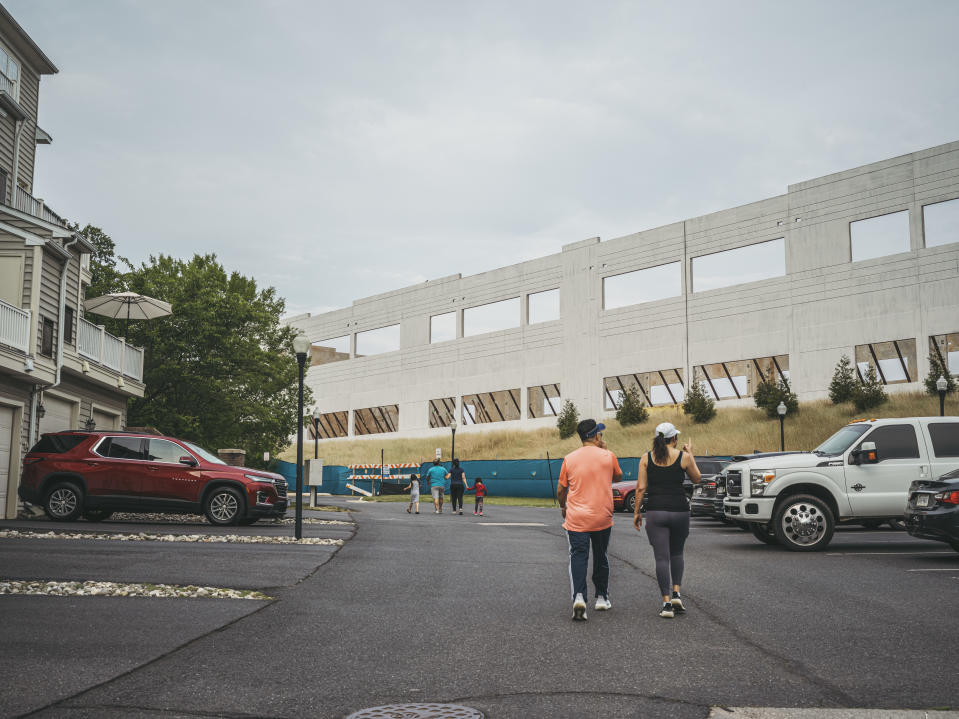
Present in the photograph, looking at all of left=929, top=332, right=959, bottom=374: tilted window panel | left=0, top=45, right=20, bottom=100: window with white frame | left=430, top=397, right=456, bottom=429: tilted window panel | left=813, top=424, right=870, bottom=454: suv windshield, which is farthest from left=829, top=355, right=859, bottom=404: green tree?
left=0, top=45, right=20, bottom=100: window with white frame

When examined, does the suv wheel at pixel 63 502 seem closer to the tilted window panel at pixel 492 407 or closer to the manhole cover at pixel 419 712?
the manhole cover at pixel 419 712

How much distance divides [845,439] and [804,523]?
168cm

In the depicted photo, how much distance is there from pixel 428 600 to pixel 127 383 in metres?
21.1

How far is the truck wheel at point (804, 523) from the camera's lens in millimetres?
15102

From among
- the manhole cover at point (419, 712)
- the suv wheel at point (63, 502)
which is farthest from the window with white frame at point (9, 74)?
the manhole cover at point (419, 712)

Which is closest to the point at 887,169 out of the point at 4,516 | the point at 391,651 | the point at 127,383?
the point at 127,383

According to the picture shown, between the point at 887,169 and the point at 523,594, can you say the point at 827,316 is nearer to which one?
the point at 887,169

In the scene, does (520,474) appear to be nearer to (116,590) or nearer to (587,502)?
(116,590)

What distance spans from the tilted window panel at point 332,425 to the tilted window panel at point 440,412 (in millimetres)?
10858

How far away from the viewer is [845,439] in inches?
619

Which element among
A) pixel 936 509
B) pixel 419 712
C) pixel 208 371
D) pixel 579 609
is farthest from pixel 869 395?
pixel 419 712

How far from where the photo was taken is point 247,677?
610cm

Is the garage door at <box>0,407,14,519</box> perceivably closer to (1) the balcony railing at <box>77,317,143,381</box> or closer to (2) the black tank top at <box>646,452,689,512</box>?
(1) the balcony railing at <box>77,317,143,381</box>

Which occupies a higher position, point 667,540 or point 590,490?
point 590,490
